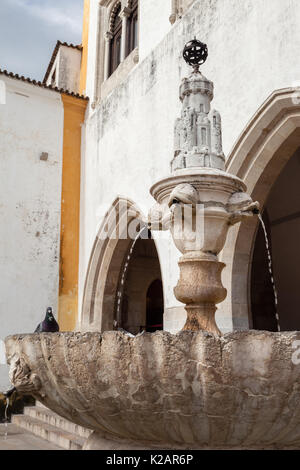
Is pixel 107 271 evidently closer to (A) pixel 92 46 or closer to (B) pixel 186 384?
(A) pixel 92 46

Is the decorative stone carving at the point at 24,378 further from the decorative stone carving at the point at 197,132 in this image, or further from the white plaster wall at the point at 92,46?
the white plaster wall at the point at 92,46

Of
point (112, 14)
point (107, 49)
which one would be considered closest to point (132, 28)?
point (107, 49)

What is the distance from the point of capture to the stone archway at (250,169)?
4664 millimetres

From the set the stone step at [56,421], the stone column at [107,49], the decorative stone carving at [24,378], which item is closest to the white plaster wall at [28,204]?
the stone column at [107,49]

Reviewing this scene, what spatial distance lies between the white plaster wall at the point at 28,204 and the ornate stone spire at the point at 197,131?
5.68 m

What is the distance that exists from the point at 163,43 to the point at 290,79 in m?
2.86

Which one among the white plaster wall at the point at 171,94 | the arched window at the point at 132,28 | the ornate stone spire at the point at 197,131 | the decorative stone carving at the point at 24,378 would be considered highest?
the arched window at the point at 132,28

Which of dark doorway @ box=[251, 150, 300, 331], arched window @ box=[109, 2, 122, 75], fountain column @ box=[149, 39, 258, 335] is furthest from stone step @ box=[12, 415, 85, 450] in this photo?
arched window @ box=[109, 2, 122, 75]

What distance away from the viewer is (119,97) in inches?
312

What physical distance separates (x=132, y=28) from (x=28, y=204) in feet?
11.7

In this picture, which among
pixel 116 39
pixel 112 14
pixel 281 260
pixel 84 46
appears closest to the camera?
pixel 281 260

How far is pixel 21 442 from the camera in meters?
4.64

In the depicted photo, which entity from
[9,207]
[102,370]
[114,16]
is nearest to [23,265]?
[9,207]

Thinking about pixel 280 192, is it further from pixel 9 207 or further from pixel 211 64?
pixel 9 207
